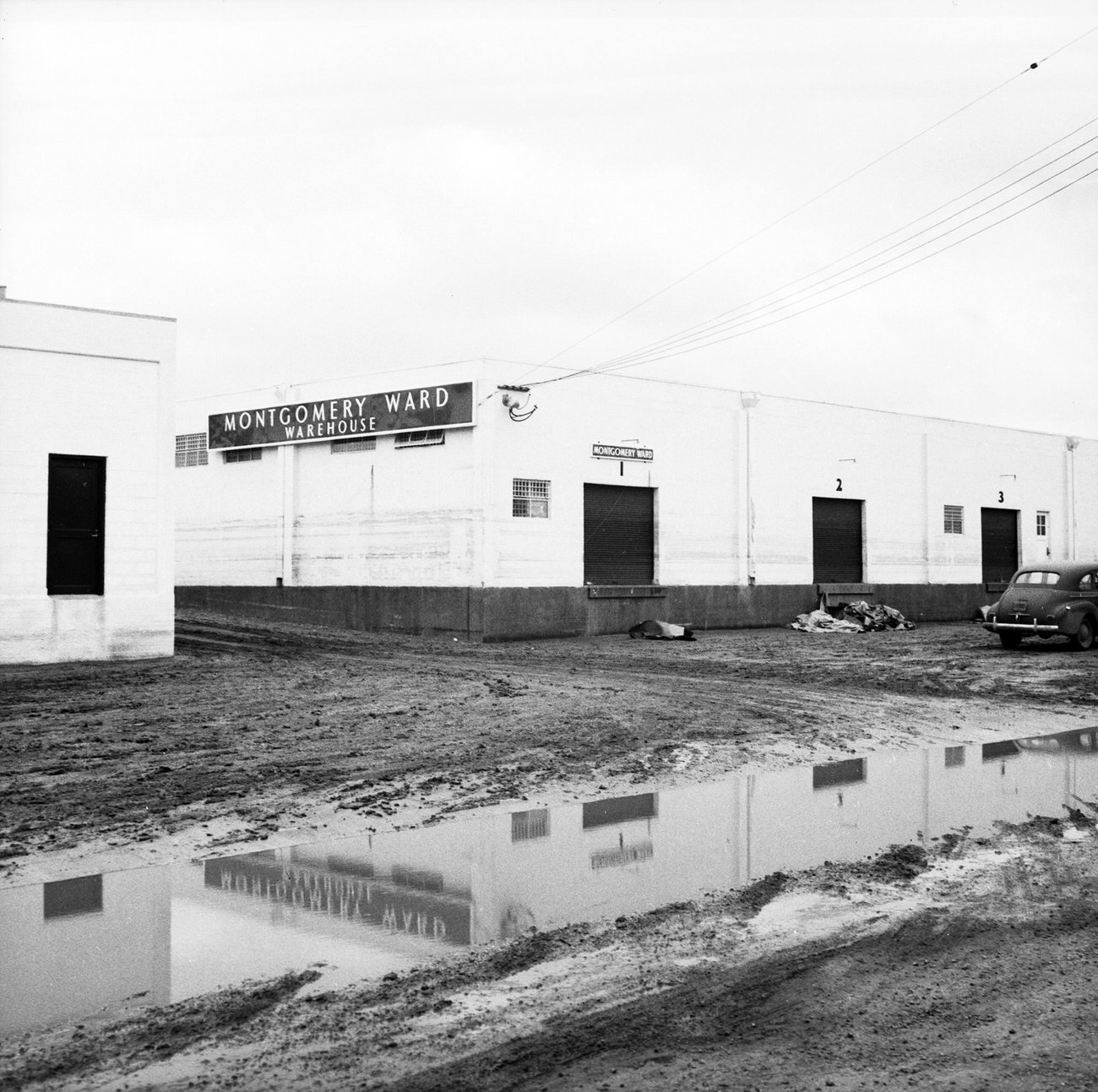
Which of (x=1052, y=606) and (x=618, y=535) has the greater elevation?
(x=618, y=535)

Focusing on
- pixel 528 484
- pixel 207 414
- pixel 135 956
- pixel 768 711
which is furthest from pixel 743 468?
pixel 135 956

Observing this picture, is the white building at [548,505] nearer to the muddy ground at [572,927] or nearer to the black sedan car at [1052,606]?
the black sedan car at [1052,606]

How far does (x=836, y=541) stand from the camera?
37.9 metres

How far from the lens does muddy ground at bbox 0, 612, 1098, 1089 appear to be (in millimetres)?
4195

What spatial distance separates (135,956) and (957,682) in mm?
16094

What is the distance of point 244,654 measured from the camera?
67.7 feet

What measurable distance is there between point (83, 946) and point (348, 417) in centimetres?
2699

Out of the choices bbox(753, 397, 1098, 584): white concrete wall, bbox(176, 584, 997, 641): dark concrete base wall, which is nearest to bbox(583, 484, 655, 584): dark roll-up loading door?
bbox(176, 584, 997, 641): dark concrete base wall

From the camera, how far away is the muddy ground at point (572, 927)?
13.8ft

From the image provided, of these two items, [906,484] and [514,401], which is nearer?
[514,401]

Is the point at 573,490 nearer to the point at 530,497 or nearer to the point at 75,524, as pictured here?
the point at 530,497

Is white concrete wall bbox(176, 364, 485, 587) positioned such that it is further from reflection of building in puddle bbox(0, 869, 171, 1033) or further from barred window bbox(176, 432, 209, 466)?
reflection of building in puddle bbox(0, 869, 171, 1033)

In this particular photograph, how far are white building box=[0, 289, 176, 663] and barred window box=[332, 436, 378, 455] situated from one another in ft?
39.2

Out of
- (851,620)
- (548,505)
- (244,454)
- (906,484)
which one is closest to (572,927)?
(548,505)
